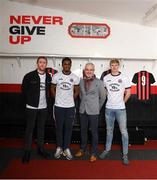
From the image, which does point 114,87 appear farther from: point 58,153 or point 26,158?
point 26,158

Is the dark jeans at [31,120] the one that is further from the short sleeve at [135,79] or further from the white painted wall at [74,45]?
the short sleeve at [135,79]

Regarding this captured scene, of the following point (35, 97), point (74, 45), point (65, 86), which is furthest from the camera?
point (74, 45)

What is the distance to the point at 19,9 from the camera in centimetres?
424

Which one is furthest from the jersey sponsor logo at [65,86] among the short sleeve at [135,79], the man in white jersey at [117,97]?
the short sleeve at [135,79]

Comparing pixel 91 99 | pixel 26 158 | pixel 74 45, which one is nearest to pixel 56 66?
pixel 74 45

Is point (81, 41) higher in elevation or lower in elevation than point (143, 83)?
higher

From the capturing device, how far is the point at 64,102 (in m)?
3.24

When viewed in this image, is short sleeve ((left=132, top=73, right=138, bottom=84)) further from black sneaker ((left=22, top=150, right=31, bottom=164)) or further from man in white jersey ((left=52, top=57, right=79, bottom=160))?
black sneaker ((left=22, top=150, right=31, bottom=164))

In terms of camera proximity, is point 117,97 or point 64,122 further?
point 64,122

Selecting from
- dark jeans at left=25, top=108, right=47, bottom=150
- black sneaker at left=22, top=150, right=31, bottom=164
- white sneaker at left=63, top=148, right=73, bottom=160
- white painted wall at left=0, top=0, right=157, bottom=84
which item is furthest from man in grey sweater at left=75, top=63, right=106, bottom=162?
white painted wall at left=0, top=0, right=157, bottom=84

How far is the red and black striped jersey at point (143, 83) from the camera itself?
173 inches

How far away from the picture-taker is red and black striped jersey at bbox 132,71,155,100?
438 centimetres

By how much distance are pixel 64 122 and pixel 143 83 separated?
1895mm

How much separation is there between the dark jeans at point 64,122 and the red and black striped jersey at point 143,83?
1690mm
